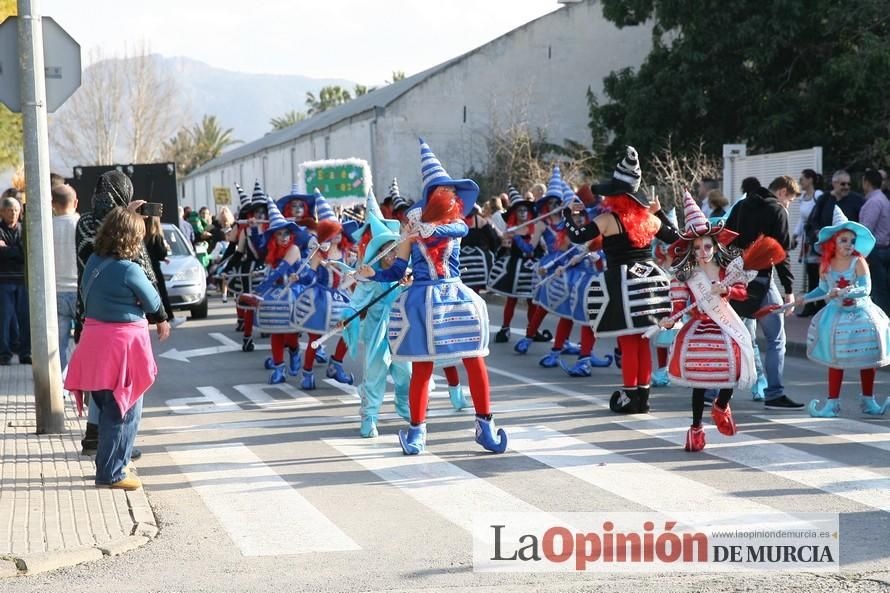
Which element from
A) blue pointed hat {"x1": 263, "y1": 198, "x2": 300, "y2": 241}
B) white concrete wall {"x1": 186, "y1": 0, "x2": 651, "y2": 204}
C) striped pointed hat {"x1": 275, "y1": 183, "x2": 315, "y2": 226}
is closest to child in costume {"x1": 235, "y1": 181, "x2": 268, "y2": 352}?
striped pointed hat {"x1": 275, "y1": 183, "x2": 315, "y2": 226}

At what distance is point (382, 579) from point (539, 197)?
31.8 ft

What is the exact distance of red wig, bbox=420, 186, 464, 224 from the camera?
825cm

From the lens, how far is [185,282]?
20.5 m

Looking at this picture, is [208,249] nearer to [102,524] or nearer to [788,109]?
[788,109]

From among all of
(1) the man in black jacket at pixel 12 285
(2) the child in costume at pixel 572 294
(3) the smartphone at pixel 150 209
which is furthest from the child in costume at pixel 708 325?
(1) the man in black jacket at pixel 12 285

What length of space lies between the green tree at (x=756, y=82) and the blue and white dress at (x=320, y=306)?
17.0 metres

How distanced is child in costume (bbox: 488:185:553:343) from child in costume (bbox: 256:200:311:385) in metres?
2.94

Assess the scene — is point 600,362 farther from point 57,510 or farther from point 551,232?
point 57,510

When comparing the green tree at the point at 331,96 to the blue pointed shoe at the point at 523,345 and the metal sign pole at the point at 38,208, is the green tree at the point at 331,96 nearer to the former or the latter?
the blue pointed shoe at the point at 523,345

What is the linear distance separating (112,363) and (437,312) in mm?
2141

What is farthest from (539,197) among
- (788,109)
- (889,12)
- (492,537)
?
(788,109)

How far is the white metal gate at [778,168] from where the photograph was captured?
18.9m

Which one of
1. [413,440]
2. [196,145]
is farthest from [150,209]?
[196,145]

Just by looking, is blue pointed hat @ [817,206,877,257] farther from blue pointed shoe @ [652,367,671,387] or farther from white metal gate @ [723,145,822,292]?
white metal gate @ [723,145,822,292]
